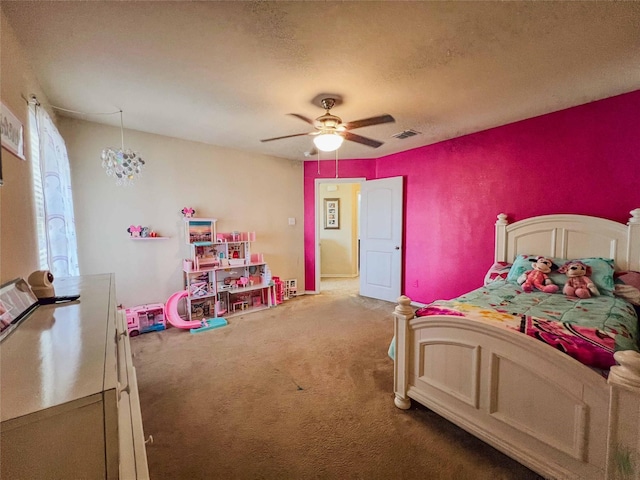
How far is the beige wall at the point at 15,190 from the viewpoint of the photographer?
Result: 1282 millimetres

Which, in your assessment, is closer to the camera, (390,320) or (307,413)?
(307,413)

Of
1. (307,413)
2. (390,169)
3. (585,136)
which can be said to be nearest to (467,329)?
(307,413)

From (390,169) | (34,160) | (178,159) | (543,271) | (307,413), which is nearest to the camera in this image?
(34,160)

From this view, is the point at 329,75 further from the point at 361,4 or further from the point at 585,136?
the point at 585,136

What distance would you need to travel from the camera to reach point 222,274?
152 inches

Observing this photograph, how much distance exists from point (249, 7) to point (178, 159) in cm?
259

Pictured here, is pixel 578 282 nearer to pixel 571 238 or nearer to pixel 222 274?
pixel 571 238

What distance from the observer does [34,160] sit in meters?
1.74

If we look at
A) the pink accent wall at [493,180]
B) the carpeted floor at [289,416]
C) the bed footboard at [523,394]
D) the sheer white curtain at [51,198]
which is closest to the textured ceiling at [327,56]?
the pink accent wall at [493,180]

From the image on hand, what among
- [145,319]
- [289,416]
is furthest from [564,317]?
[145,319]

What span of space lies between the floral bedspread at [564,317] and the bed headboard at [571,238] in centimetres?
58

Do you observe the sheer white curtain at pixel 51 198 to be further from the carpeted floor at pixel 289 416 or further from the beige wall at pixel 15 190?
the carpeted floor at pixel 289 416

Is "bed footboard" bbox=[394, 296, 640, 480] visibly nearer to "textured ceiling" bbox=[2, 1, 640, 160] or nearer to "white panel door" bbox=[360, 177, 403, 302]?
"textured ceiling" bbox=[2, 1, 640, 160]

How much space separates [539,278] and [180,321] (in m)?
3.81
